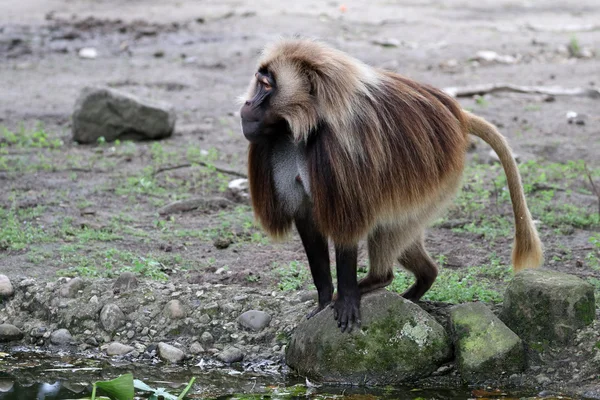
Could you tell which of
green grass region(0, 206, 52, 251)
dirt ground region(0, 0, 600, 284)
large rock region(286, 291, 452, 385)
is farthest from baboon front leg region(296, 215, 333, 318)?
green grass region(0, 206, 52, 251)

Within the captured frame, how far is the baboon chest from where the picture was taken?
4.20 meters

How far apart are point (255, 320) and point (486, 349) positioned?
124 cm

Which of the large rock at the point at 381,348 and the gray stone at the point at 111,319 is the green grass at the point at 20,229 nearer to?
the gray stone at the point at 111,319

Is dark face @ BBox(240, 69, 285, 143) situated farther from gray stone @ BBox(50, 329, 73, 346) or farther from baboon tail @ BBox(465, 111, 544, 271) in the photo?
gray stone @ BBox(50, 329, 73, 346)

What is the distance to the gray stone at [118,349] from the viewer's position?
473cm

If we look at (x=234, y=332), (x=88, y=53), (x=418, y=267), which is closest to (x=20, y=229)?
(x=234, y=332)

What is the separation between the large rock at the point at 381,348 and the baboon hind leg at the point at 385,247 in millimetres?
225

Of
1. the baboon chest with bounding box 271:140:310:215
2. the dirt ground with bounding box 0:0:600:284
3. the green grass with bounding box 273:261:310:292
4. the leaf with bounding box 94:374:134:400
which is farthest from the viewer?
the dirt ground with bounding box 0:0:600:284

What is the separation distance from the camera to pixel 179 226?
6.34m

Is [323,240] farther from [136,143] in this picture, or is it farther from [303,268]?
[136,143]

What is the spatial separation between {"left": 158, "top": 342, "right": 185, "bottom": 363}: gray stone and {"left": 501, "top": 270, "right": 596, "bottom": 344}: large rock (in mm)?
1714

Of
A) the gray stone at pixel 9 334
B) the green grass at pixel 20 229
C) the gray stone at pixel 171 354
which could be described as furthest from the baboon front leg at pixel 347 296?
the green grass at pixel 20 229

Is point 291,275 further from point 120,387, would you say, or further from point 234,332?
point 120,387

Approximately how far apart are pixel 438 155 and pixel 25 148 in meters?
5.00
